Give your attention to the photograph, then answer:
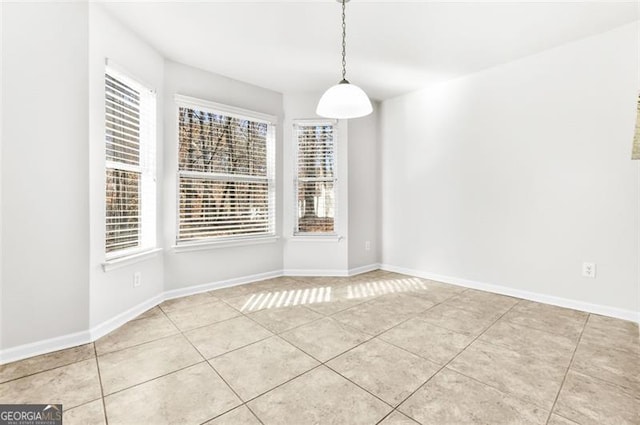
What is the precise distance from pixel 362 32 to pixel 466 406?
291cm

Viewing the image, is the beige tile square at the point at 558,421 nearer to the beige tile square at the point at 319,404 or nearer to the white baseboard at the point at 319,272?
the beige tile square at the point at 319,404

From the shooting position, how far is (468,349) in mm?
2068

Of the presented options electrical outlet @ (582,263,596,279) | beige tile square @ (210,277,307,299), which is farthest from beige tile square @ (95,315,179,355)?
electrical outlet @ (582,263,596,279)

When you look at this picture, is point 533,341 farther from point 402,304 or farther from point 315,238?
point 315,238

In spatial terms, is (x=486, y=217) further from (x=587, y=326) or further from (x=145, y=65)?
(x=145, y=65)

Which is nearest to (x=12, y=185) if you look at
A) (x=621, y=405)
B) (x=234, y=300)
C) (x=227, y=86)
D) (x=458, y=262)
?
(x=234, y=300)

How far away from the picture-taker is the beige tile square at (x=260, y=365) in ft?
5.46

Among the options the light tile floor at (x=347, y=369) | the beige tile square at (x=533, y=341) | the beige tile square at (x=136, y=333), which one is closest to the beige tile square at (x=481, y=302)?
the light tile floor at (x=347, y=369)

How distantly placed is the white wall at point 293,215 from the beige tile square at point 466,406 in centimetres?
252

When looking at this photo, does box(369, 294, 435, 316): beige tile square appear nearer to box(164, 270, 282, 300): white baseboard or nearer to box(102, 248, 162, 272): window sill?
box(164, 270, 282, 300): white baseboard

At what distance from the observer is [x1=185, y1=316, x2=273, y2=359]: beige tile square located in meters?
2.10

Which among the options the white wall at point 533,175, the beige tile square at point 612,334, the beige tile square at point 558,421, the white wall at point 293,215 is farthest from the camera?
the white wall at point 293,215

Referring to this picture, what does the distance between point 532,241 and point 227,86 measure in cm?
391

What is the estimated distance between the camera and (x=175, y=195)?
323 cm
